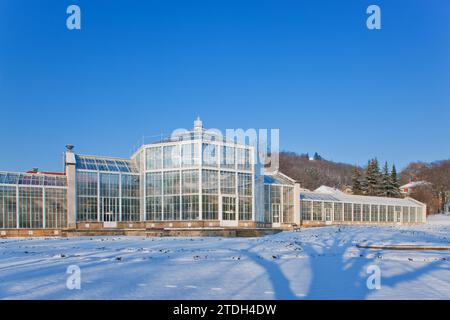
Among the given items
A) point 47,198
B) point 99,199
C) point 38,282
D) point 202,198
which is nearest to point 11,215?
point 47,198

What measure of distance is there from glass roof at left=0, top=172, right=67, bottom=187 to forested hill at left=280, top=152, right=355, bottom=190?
91994mm

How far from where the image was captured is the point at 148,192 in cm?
5222

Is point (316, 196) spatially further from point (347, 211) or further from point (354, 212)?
point (354, 212)

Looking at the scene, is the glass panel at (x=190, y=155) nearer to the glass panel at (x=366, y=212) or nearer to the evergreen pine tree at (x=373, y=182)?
the glass panel at (x=366, y=212)

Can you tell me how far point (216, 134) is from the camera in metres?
50.8

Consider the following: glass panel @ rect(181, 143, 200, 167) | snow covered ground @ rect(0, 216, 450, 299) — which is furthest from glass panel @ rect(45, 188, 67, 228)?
snow covered ground @ rect(0, 216, 450, 299)

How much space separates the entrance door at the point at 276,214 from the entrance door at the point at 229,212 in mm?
10481

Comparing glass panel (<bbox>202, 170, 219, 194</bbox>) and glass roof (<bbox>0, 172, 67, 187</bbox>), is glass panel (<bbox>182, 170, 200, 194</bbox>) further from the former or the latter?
glass roof (<bbox>0, 172, 67, 187</bbox>)

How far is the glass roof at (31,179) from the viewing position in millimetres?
46312

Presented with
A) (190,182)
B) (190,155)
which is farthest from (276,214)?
(190,155)

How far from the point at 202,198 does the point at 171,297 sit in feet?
118

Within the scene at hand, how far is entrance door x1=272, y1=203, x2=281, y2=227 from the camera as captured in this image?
5916cm

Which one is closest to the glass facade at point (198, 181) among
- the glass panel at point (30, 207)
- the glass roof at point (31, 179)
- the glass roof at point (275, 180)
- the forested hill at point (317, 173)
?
the glass roof at point (275, 180)

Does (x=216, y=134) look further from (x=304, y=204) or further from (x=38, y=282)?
(x=38, y=282)
